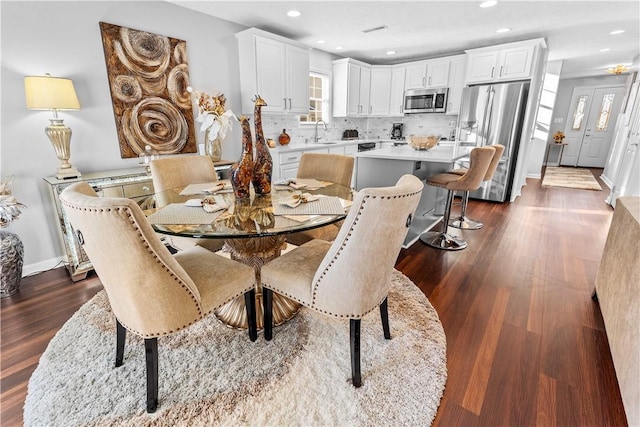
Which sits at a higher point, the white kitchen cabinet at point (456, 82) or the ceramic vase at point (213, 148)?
the white kitchen cabinet at point (456, 82)

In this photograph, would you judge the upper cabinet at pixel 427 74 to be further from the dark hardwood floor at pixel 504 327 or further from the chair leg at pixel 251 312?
the chair leg at pixel 251 312

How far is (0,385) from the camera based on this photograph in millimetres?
1421

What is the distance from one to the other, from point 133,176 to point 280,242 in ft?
5.03

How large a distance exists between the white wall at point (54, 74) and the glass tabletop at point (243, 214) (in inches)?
50.3

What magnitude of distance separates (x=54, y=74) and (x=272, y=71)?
2146 mm

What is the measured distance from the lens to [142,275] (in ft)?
3.44

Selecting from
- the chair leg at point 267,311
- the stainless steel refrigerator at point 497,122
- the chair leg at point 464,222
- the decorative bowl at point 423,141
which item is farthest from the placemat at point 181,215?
the stainless steel refrigerator at point 497,122

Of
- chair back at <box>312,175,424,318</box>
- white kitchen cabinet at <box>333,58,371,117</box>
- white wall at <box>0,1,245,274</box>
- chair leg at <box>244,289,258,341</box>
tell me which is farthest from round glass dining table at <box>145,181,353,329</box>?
white kitchen cabinet at <box>333,58,371,117</box>

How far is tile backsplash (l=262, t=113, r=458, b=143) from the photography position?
14.8 ft

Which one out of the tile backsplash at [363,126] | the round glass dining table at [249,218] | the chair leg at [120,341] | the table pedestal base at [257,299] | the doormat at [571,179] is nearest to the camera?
the round glass dining table at [249,218]

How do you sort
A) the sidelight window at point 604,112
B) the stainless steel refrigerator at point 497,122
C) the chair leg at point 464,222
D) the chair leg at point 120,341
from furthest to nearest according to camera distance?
the sidelight window at point 604,112 → the stainless steel refrigerator at point 497,122 → the chair leg at point 464,222 → the chair leg at point 120,341

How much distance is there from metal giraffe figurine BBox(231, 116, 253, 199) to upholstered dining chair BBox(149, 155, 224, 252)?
0.45m

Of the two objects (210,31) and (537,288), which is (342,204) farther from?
(210,31)

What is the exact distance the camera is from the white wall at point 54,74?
2.23 meters
